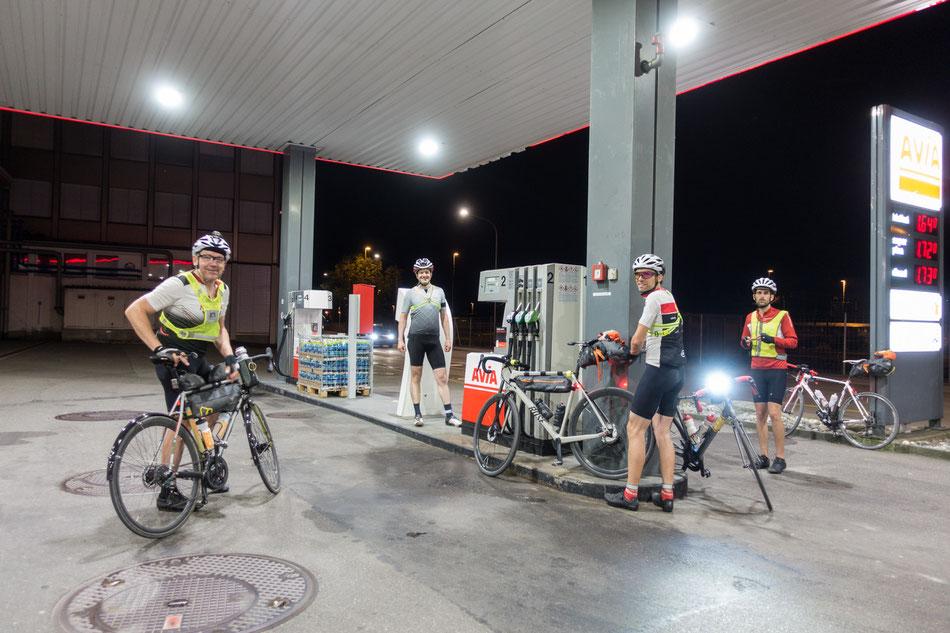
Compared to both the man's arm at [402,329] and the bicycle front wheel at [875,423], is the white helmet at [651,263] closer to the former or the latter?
the man's arm at [402,329]

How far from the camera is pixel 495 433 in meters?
6.41

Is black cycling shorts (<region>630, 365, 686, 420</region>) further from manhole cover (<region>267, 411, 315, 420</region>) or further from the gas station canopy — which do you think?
manhole cover (<region>267, 411, 315, 420</region>)

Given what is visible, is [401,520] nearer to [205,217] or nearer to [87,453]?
[87,453]

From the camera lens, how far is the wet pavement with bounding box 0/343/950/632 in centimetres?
327

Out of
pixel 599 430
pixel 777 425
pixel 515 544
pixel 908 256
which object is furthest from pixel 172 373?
pixel 908 256

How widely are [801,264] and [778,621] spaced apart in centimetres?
7073

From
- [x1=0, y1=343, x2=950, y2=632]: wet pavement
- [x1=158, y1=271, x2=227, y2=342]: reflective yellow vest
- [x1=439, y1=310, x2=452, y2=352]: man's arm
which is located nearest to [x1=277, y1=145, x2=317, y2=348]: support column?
[x1=439, y1=310, x2=452, y2=352]: man's arm

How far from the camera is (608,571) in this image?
382cm

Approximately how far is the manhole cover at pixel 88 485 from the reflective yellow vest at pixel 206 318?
1685 millimetres

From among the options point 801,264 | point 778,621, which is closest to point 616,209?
point 778,621

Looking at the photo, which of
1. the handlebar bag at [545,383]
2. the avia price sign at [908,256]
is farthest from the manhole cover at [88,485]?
the avia price sign at [908,256]

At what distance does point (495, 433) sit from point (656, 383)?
1.95 metres

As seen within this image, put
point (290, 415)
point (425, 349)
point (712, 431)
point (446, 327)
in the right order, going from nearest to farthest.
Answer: point (712, 431)
point (425, 349)
point (446, 327)
point (290, 415)

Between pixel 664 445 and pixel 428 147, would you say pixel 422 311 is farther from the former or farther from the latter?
pixel 428 147
